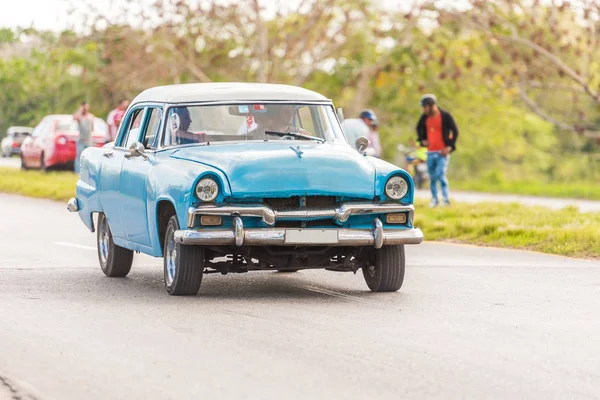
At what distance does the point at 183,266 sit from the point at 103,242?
2711 millimetres

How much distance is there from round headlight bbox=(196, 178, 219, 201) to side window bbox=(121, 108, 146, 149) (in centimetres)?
214

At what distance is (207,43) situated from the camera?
137ft

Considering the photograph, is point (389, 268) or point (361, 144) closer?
point (389, 268)

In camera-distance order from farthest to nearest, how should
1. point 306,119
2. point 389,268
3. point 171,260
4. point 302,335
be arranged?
point 306,119
point 389,268
point 171,260
point 302,335

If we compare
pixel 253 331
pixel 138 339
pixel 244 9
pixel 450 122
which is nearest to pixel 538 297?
Result: pixel 253 331

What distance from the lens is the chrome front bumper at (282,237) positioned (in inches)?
415

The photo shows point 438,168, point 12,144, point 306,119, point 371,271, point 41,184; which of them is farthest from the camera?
point 12,144

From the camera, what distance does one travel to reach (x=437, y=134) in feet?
74.7

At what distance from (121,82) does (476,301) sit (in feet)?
104

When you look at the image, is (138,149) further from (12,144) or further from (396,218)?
(12,144)

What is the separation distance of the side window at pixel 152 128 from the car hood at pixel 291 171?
102 centimetres

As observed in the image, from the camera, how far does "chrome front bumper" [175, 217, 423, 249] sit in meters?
10.5

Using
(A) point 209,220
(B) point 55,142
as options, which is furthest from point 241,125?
(B) point 55,142

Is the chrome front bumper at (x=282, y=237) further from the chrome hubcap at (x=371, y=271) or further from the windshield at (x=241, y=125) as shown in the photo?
the windshield at (x=241, y=125)
